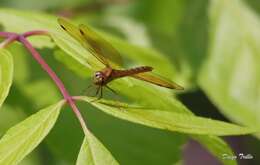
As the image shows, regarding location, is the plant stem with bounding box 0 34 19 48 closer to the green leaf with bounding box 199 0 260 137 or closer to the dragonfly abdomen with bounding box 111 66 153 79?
the dragonfly abdomen with bounding box 111 66 153 79

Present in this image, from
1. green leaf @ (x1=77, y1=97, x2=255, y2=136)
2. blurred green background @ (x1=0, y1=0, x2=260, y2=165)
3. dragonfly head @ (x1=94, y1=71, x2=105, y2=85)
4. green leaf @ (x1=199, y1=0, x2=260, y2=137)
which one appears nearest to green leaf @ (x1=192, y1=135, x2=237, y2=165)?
green leaf @ (x1=77, y1=97, x2=255, y2=136)

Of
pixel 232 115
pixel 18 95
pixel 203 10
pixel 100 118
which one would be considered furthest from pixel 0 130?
pixel 203 10

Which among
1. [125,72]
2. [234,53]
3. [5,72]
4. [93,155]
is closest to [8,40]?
[5,72]

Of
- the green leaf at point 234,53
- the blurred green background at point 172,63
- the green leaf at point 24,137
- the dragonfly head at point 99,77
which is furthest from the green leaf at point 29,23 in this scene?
the green leaf at point 234,53

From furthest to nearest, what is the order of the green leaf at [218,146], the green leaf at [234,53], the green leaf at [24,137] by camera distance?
1. the green leaf at [234,53]
2. the green leaf at [218,146]
3. the green leaf at [24,137]

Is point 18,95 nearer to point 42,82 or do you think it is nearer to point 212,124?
point 42,82

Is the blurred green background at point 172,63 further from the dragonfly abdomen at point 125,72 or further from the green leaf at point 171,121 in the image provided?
the green leaf at point 171,121
